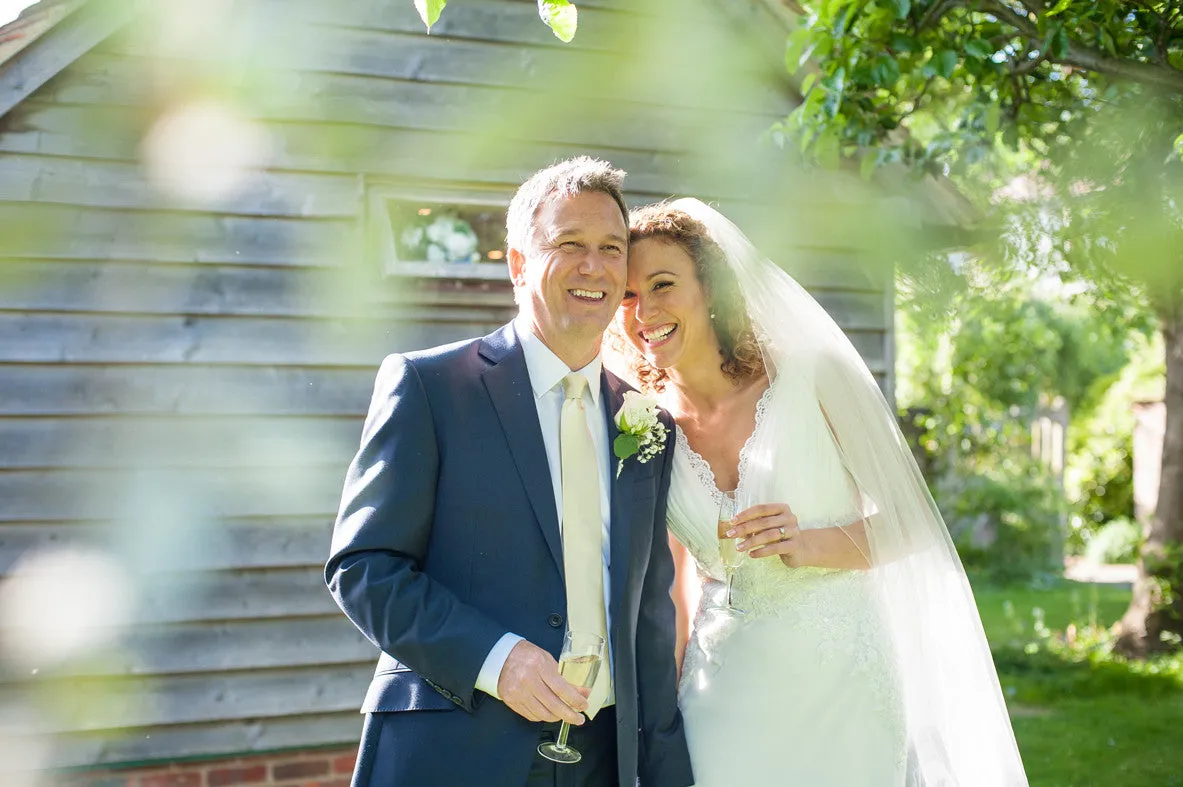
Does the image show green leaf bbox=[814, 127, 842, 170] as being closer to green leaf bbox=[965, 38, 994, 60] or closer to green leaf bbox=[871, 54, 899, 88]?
green leaf bbox=[871, 54, 899, 88]

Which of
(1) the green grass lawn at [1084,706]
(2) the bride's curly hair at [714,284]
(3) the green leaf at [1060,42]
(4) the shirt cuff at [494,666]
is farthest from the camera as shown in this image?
(1) the green grass lawn at [1084,706]

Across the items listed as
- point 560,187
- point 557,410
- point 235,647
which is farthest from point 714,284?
point 235,647

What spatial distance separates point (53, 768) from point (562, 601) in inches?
127

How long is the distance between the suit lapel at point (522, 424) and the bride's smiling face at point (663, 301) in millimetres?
615

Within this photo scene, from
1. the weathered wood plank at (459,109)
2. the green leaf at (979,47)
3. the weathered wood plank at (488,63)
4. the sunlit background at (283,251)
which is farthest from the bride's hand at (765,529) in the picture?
the weathered wood plank at (488,63)

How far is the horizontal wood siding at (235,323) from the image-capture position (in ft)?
15.0

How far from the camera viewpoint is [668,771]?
2771mm

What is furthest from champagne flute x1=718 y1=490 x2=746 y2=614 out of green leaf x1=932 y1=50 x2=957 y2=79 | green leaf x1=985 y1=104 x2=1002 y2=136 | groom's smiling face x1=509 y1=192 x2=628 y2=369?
green leaf x1=985 y1=104 x2=1002 y2=136

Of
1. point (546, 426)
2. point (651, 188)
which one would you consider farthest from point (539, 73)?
point (546, 426)

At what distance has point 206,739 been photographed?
4.75 meters

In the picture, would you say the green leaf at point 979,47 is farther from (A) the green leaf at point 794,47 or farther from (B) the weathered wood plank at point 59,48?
(B) the weathered wood plank at point 59,48

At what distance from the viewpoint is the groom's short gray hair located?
8.86ft

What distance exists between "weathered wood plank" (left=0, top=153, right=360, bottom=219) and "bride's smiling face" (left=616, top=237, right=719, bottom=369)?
2.16 meters

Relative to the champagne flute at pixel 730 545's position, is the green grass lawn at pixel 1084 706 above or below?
below
